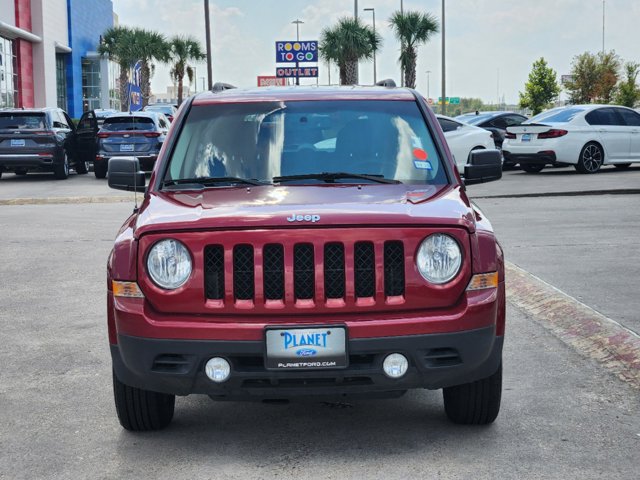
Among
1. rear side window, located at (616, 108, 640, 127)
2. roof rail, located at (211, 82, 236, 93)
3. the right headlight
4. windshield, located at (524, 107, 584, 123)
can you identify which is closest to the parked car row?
windshield, located at (524, 107, 584, 123)

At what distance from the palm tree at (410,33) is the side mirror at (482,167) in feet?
161

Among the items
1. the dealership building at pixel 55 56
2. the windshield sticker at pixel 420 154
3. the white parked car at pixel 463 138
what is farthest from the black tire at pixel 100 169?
the dealership building at pixel 55 56

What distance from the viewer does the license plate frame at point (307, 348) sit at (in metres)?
4.41

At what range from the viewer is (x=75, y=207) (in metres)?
17.9

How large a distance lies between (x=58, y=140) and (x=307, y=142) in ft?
66.2

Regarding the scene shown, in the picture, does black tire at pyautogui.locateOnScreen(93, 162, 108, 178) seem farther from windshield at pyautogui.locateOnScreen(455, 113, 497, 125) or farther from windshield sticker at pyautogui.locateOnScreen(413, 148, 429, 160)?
windshield sticker at pyautogui.locateOnScreen(413, 148, 429, 160)

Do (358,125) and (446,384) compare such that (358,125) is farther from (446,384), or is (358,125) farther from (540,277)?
(540,277)

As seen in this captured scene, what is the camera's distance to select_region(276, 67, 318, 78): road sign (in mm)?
64938

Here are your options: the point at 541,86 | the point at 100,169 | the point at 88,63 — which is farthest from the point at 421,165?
the point at 88,63

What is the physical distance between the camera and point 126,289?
4.60 meters

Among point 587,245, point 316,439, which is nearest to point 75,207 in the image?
point 587,245

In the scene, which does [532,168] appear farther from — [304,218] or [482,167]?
[304,218]

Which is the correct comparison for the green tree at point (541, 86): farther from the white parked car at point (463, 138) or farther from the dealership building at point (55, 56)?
the white parked car at point (463, 138)

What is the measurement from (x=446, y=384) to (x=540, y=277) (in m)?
4.76
